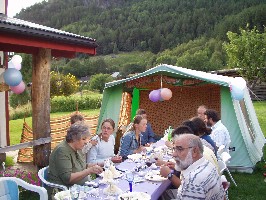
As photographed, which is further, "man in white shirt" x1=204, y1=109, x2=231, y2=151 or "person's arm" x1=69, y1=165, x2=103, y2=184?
"man in white shirt" x1=204, y1=109, x2=231, y2=151

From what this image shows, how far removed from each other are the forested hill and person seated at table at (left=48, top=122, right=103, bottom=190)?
A: 230 feet

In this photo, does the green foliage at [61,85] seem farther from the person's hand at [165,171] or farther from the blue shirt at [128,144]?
the person's hand at [165,171]

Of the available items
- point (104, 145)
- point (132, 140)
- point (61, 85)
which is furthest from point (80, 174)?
point (61, 85)

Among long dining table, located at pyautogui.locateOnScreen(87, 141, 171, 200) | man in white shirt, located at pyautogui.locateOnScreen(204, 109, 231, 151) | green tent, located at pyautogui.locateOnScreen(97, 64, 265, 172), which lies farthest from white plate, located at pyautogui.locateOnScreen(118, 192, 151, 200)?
green tent, located at pyautogui.locateOnScreen(97, 64, 265, 172)

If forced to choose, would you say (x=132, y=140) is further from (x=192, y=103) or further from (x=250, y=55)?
(x=250, y=55)

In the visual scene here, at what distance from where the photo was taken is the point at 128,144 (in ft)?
18.1

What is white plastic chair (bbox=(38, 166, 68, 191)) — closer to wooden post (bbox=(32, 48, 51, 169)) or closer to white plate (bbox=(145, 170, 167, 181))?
white plate (bbox=(145, 170, 167, 181))

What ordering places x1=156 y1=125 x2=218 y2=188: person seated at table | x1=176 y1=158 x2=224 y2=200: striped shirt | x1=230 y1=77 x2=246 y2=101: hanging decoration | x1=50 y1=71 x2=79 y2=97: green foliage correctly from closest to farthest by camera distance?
1. x1=176 y1=158 x2=224 y2=200: striped shirt
2. x1=156 y1=125 x2=218 y2=188: person seated at table
3. x1=230 y1=77 x2=246 y2=101: hanging decoration
4. x1=50 y1=71 x2=79 y2=97: green foliage

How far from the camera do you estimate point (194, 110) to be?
9.41 m

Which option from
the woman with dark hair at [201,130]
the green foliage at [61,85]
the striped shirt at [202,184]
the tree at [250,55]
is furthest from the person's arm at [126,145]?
the tree at [250,55]

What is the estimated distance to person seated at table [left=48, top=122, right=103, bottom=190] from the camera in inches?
138

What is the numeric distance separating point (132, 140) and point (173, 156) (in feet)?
8.07

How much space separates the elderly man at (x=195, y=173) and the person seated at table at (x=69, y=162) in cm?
101

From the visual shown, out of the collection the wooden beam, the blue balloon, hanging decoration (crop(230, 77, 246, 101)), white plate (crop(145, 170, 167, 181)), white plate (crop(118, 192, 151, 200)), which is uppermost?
the wooden beam
